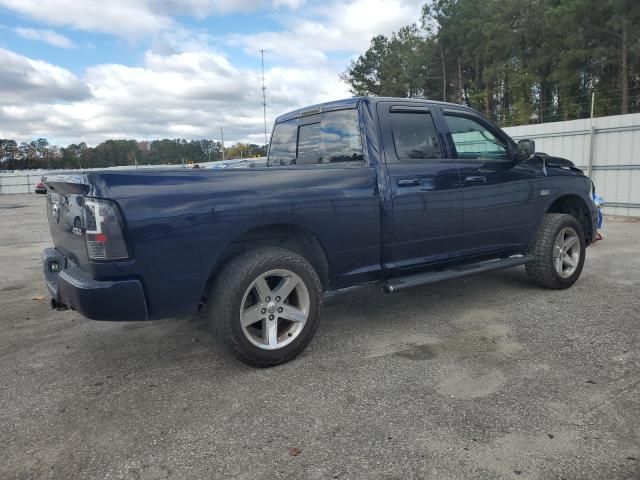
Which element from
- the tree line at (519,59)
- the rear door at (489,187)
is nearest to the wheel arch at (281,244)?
the rear door at (489,187)

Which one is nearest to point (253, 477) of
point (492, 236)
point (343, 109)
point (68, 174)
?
point (68, 174)

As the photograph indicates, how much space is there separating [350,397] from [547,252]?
9.79 ft

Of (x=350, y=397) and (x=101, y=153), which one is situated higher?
(x=101, y=153)

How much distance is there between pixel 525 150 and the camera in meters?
4.59

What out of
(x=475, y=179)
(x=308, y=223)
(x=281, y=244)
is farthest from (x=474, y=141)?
(x=281, y=244)

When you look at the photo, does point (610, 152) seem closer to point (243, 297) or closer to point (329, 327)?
point (329, 327)

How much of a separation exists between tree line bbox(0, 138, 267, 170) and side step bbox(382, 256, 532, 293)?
75103mm

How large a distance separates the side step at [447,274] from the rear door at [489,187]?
11cm

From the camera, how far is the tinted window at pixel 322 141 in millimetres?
3898

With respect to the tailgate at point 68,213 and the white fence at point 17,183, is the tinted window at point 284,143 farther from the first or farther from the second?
the white fence at point 17,183

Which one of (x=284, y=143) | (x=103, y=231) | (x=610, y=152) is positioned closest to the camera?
(x=103, y=231)

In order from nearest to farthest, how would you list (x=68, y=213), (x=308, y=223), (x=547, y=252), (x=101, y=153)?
(x=68, y=213)
(x=308, y=223)
(x=547, y=252)
(x=101, y=153)

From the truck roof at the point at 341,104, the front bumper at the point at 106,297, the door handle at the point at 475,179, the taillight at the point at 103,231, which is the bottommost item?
the front bumper at the point at 106,297

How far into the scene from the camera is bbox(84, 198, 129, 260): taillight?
2.71 metres
